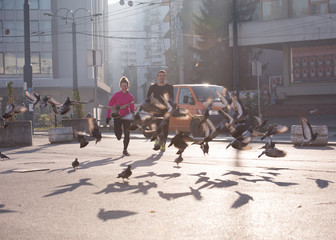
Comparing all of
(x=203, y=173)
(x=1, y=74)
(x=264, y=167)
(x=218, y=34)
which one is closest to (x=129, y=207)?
(x=203, y=173)

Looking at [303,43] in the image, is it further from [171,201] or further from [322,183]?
[171,201]

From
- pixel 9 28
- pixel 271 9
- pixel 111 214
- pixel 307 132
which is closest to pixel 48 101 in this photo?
pixel 111 214

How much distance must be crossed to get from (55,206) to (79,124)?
14.8 m

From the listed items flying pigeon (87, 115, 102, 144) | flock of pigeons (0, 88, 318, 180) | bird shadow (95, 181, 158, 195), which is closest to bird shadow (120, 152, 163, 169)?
bird shadow (95, 181, 158, 195)

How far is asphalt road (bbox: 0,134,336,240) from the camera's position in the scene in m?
4.76

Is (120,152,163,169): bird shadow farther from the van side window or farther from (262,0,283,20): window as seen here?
(262,0,283,20): window

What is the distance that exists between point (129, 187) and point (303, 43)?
112 feet

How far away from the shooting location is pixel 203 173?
881cm

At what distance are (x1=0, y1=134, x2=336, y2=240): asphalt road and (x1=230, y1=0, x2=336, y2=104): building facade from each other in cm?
2843

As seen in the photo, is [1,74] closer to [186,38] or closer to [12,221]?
[186,38]

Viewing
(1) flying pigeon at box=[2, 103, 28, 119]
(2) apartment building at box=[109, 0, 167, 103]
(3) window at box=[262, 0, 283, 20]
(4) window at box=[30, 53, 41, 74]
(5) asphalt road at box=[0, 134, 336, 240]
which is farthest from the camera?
(2) apartment building at box=[109, 0, 167, 103]

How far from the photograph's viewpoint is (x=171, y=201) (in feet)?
20.3

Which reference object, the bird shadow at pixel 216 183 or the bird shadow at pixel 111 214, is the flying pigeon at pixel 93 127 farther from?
the bird shadow at pixel 216 183

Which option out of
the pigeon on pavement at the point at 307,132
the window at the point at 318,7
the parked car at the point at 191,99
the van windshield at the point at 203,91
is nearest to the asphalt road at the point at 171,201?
the pigeon on pavement at the point at 307,132
